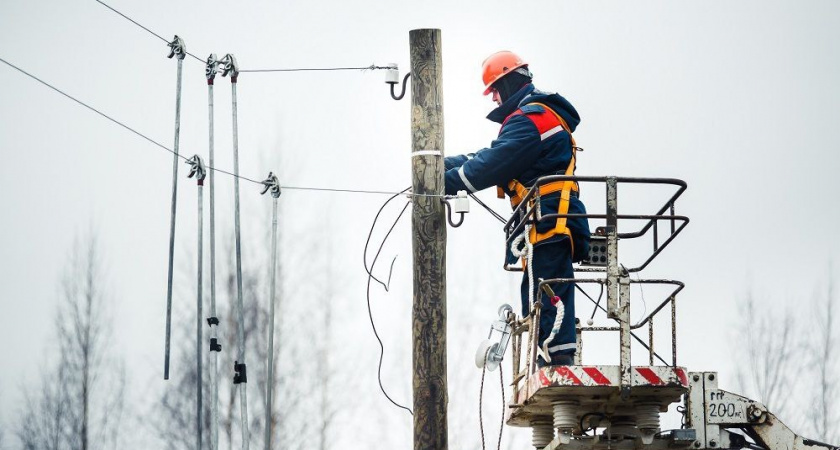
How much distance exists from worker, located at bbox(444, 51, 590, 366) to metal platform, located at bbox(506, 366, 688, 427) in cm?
52

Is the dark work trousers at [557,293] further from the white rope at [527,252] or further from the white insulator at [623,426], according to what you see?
the white insulator at [623,426]

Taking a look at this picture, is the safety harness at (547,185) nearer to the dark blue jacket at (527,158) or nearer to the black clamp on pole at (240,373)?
the dark blue jacket at (527,158)

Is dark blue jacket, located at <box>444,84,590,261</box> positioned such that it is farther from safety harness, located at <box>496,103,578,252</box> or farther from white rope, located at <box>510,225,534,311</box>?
white rope, located at <box>510,225,534,311</box>

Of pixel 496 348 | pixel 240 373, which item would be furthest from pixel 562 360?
pixel 240 373

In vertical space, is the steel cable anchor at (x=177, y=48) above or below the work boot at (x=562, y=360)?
above

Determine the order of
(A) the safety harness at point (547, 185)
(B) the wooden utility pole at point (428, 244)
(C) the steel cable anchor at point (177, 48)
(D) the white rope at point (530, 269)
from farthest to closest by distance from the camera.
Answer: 1. (C) the steel cable anchor at point (177, 48)
2. (B) the wooden utility pole at point (428, 244)
3. (A) the safety harness at point (547, 185)
4. (D) the white rope at point (530, 269)

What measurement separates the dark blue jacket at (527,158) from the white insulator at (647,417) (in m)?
1.61

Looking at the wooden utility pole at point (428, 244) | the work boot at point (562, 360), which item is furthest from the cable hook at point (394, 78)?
the work boot at point (562, 360)

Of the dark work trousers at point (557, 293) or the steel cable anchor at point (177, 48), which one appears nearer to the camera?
the dark work trousers at point (557, 293)

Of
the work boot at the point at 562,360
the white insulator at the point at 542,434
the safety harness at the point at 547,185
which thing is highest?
the safety harness at the point at 547,185

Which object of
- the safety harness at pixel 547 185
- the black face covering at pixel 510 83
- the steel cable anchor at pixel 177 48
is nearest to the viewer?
the safety harness at pixel 547 185

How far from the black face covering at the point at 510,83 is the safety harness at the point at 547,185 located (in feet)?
1.20

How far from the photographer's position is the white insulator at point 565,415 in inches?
422

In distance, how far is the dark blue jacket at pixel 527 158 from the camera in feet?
39.1
